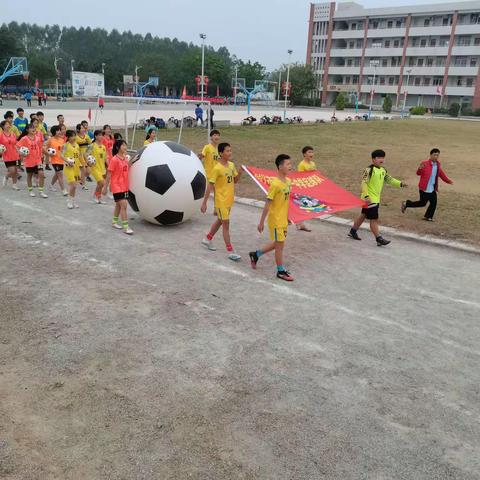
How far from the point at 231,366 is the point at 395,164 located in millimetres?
17903

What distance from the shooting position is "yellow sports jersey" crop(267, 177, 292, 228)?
6715 millimetres

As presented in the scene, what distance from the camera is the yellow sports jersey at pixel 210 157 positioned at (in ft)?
35.4

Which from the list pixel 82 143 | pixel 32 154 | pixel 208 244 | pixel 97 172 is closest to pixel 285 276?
pixel 208 244

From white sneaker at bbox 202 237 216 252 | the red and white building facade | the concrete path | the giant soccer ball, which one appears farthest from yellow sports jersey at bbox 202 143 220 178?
the red and white building facade

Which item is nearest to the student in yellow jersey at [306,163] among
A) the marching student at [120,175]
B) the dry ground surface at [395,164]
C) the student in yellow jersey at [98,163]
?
the dry ground surface at [395,164]

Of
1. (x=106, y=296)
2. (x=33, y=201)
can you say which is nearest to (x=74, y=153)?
(x=33, y=201)

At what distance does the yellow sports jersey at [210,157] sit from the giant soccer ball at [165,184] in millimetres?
1364

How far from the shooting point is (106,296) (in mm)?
6160

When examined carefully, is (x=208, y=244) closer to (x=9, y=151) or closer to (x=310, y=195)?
(x=310, y=195)

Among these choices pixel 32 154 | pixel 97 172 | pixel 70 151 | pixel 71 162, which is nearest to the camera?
pixel 71 162

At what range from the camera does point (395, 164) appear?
2058 cm

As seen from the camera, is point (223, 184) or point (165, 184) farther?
point (165, 184)

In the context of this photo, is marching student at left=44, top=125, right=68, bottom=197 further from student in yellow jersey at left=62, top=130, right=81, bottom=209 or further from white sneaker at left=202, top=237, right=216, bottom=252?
white sneaker at left=202, top=237, right=216, bottom=252

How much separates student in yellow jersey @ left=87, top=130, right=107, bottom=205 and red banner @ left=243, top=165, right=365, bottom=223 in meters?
4.39
